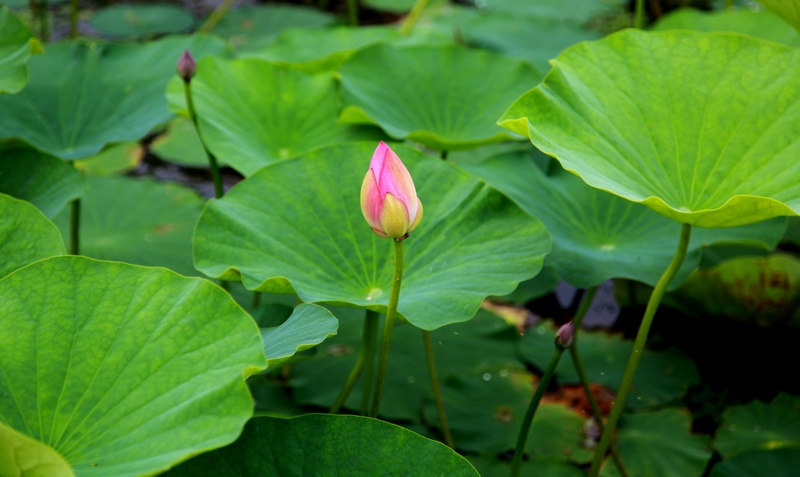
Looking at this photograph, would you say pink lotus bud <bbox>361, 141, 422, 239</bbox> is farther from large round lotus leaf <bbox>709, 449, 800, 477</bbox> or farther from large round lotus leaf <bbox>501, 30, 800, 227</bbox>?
large round lotus leaf <bbox>709, 449, 800, 477</bbox>

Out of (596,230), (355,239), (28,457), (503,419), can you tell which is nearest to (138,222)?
(355,239)

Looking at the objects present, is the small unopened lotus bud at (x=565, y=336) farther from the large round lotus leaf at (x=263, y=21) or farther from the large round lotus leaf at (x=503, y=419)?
the large round lotus leaf at (x=263, y=21)

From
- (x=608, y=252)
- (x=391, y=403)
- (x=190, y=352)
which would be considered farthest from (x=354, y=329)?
(x=190, y=352)

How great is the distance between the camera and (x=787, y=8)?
5.49 ft

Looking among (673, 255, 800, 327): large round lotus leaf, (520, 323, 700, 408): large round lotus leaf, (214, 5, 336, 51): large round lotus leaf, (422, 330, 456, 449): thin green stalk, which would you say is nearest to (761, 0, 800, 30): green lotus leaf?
(673, 255, 800, 327): large round lotus leaf

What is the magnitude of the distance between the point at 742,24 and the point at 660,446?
65.5 inches

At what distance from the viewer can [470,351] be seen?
1967 mm

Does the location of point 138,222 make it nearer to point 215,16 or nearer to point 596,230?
point 596,230

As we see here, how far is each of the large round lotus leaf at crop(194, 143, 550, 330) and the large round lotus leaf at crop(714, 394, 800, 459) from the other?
77 centimetres

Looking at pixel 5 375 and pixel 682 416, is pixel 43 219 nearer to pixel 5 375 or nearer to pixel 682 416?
pixel 5 375

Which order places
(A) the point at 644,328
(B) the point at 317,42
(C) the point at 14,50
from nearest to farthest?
(A) the point at 644,328 < (C) the point at 14,50 < (B) the point at 317,42

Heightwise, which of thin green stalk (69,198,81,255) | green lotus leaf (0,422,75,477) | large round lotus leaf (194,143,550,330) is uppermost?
green lotus leaf (0,422,75,477)

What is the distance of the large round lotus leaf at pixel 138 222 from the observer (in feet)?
6.77

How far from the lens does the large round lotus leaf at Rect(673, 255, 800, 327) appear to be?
1.89 metres
